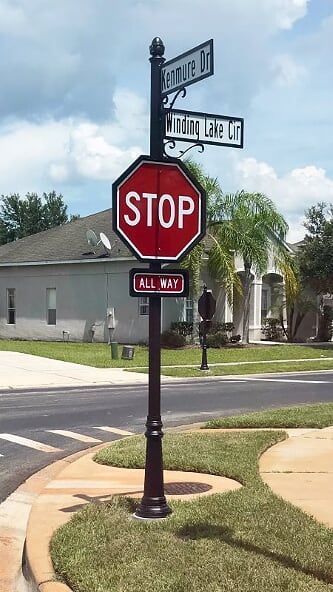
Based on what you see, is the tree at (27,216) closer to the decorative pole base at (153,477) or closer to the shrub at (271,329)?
the shrub at (271,329)

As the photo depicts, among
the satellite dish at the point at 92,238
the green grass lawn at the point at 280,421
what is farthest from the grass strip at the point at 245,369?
the satellite dish at the point at 92,238

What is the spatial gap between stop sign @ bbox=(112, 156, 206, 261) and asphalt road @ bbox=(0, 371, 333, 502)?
3.43 meters

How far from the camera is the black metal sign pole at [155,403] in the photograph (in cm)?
617

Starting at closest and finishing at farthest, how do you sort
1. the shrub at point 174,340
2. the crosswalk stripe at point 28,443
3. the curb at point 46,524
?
the curb at point 46,524 → the crosswalk stripe at point 28,443 → the shrub at point 174,340

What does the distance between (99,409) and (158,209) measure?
892 centimetres

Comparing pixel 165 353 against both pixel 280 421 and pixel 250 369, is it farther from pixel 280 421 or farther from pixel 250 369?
pixel 280 421

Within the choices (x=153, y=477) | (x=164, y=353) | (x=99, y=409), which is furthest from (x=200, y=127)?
(x=164, y=353)

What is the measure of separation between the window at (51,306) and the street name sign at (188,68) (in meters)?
29.8

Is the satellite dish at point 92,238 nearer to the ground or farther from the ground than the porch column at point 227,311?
farther from the ground

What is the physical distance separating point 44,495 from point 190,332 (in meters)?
23.9

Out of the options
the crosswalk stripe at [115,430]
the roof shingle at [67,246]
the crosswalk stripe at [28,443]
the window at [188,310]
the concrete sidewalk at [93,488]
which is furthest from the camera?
the roof shingle at [67,246]

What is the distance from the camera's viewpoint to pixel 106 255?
3319cm

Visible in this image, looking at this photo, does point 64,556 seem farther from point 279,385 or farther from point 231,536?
point 279,385

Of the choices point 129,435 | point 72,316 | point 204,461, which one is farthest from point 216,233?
point 204,461
